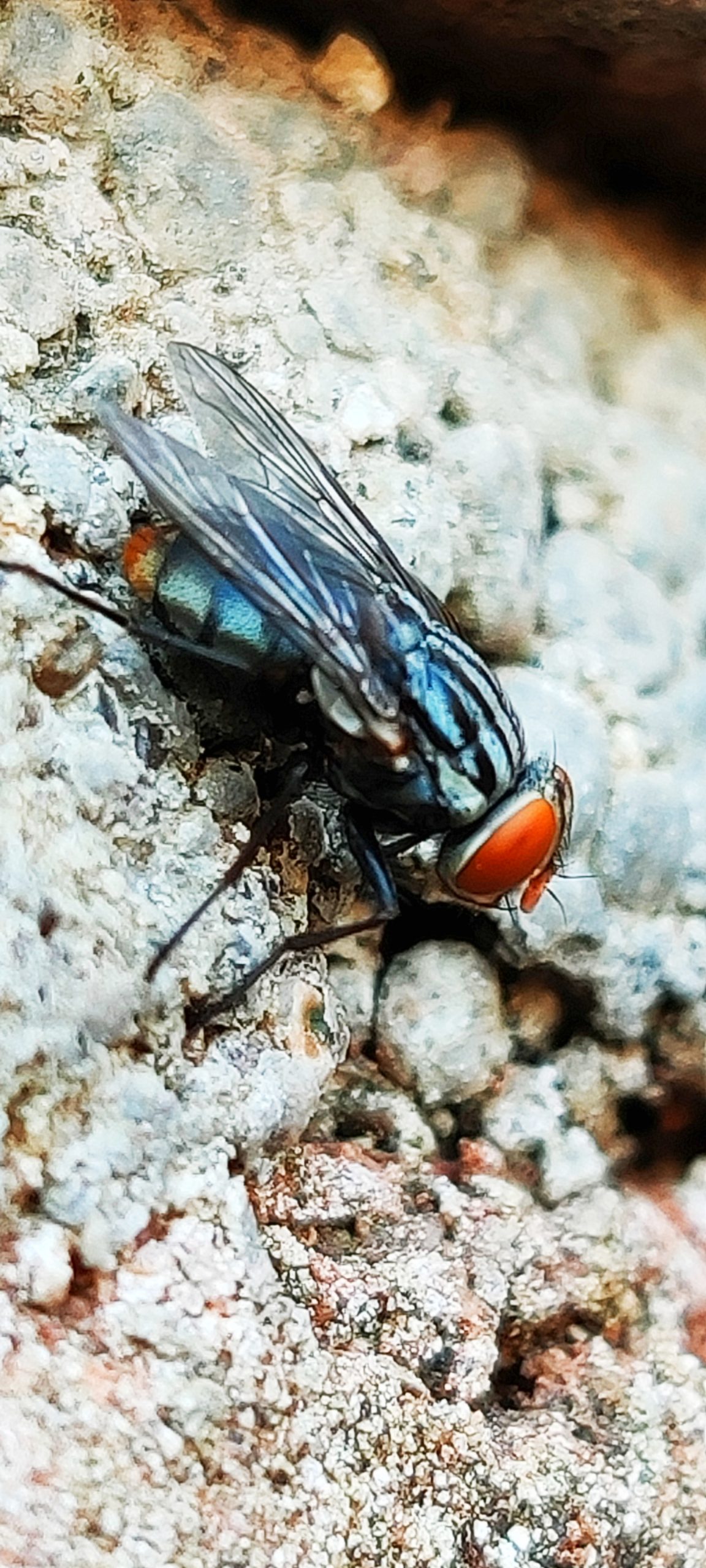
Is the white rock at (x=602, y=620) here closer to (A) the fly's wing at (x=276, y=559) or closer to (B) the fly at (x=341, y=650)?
(B) the fly at (x=341, y=650)

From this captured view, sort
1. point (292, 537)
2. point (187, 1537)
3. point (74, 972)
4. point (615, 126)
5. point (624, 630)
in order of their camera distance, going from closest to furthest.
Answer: point (187, 1537) → point (74, 972) → point (292, 537) → point (624, 630) → point (615, 126)

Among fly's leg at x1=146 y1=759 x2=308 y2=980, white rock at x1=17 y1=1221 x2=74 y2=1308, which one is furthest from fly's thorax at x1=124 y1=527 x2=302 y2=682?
white rock at x1=17 y1=1221 x2=74 y2=1308

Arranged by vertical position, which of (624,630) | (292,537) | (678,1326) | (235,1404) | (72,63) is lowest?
(678,1326)

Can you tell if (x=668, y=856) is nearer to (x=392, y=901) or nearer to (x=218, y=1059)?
(x=392, y=901)

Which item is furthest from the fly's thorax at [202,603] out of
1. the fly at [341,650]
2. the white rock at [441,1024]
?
the white rock at [441,1024]

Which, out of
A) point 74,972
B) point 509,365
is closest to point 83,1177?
point 74,972

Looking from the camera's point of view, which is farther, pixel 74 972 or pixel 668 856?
pixel 668 856

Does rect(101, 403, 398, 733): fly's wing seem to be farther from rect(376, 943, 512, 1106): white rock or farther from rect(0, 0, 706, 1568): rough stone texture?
rect(376, 943, 512, 1106): white rock

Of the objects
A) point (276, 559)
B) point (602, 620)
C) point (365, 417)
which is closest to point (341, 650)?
point (276, 559)
